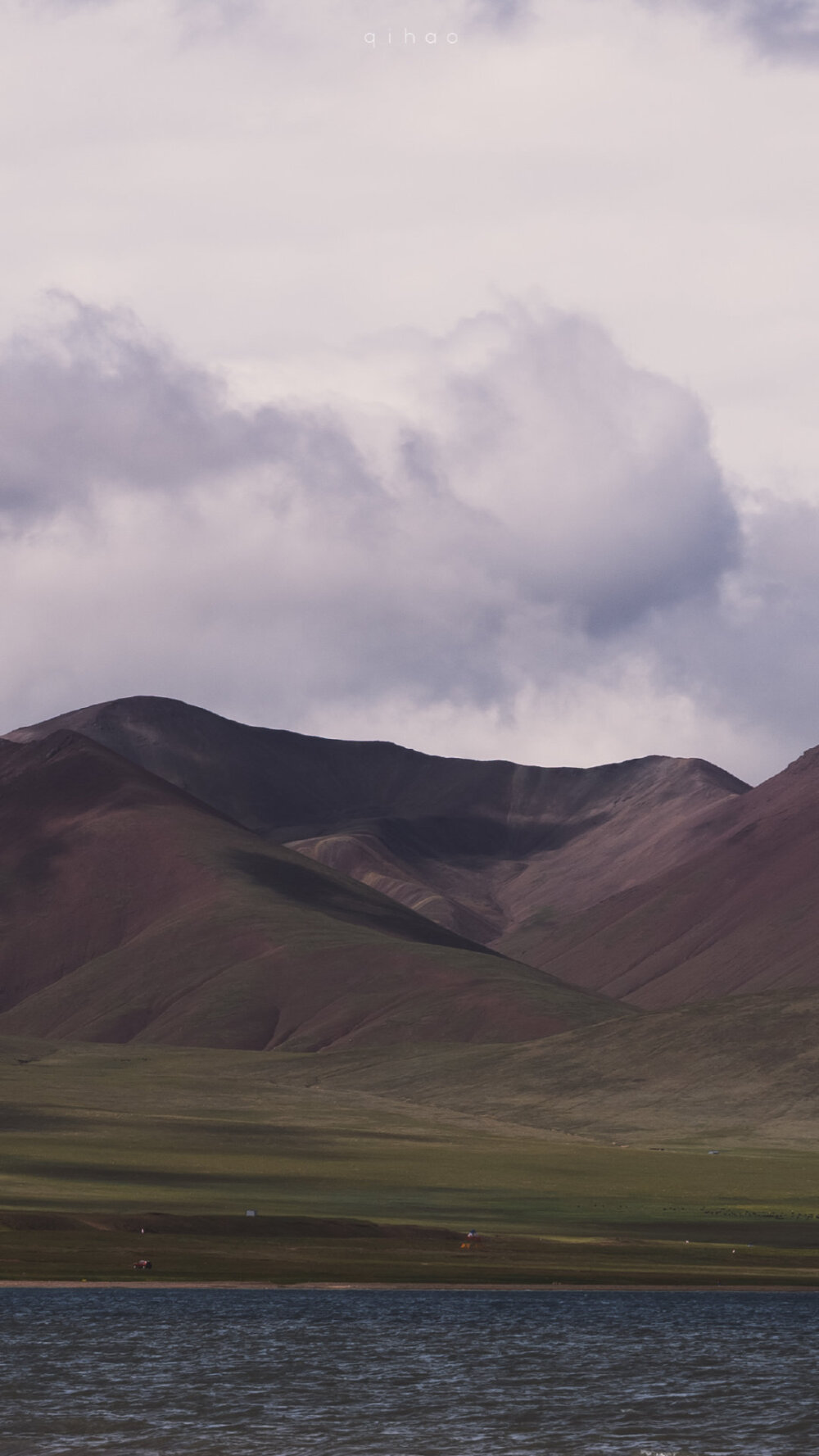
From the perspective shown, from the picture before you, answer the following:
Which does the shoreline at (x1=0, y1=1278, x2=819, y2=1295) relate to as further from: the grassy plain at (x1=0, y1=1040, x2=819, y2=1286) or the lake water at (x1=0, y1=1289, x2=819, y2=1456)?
the grassy plain at (x1=0, y1=1040, x2=819, y2=1286)

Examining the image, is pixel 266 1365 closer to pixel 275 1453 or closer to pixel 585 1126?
pixel 275 1453

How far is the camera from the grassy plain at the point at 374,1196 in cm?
7262

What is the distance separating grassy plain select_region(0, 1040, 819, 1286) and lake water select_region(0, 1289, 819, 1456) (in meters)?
5.20

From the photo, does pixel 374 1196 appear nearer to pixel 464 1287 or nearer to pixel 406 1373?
pixel 464 1287

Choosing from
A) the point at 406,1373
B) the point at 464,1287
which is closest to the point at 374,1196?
the point at 464,1287

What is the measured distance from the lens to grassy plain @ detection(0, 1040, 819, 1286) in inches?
2859

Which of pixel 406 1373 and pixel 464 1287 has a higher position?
pixel 464 1287

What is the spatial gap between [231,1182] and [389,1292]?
46.2 m

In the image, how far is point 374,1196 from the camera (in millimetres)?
105125

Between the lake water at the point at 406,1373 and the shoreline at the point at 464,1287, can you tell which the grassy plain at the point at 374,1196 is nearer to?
the shoreline at the point at 464,1287

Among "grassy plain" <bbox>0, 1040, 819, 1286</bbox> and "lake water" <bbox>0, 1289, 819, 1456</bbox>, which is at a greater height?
"grassy plain" <bbox>0, 1040, 819, 1286</bbox>

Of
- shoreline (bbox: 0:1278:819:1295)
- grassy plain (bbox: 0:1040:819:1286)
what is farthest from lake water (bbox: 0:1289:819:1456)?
grassy plain (bbox: 0:1040:819:1286)

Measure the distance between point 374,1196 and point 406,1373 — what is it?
5351 centimetres

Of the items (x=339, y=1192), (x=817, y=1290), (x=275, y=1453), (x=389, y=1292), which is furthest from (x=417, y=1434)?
(x=339, y=1192)
